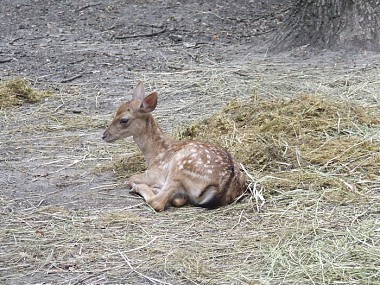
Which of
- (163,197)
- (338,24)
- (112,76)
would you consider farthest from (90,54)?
(163,197)

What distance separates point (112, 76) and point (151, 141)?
12.3ft

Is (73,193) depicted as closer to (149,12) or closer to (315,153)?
(315,153)

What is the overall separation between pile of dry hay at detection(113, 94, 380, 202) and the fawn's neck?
0.30 meters

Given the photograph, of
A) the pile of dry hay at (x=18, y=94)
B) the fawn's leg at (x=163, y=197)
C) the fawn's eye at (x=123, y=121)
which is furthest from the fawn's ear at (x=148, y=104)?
the pile of dry hay at (x=18, y=94)

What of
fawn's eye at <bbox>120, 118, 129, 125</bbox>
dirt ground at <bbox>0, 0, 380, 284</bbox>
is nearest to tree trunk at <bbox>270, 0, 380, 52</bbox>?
dirt ground at <bbox>0, 0, 380, 284</bbox>

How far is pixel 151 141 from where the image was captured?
7.40 metres

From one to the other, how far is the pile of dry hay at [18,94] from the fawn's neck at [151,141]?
9.62ft

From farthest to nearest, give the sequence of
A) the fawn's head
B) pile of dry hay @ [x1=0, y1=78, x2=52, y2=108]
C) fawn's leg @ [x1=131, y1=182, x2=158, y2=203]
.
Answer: pile of dry hay @ [x1=0, y1=78, x2=52, y2=108]
the fawn's head
fawn's leg @ [x1=131, y1=182, x2=158, y2=203]

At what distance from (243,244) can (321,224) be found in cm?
62

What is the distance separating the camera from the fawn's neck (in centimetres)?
735

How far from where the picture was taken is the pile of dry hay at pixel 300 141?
7.01 m

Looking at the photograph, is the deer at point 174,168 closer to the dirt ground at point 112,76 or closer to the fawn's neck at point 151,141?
the fawn's neck at point 151,141

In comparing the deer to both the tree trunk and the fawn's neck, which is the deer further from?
the tree trunk

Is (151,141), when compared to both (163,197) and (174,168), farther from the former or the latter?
(163,197)
